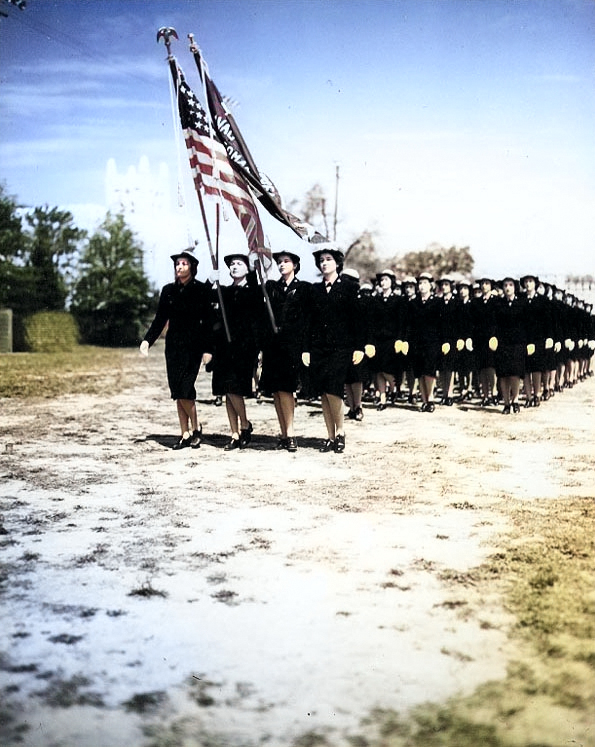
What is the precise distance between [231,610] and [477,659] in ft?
3.94

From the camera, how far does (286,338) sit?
29.9ft

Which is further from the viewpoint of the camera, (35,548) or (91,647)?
(35,548)

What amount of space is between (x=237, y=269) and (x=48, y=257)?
2858 cm

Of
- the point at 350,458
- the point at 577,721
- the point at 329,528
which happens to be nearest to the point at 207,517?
the point at 329,528

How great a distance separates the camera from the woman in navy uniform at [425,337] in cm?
1291

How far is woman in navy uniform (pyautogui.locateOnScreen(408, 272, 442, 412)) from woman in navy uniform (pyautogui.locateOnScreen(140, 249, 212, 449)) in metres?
4.55

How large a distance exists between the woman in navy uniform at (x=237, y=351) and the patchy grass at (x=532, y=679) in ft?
15.2

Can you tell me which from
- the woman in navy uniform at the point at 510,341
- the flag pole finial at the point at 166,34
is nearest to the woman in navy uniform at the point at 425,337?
the woman in navy uniform at the point at 510,341

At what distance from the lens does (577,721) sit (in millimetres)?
3145

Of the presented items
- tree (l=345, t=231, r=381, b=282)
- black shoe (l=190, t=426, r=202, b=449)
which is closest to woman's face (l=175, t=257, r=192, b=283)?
black shoe (l=190, t=426, r=202, b=449)

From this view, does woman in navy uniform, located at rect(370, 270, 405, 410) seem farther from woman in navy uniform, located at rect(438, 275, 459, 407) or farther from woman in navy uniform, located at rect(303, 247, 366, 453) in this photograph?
woman in navy uniform, located at rect(303, 247, 366, 453)

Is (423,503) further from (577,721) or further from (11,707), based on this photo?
(11,707)

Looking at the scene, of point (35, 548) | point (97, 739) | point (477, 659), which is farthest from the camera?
point (35, 548)

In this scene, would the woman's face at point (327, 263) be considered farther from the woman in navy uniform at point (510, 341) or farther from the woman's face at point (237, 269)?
the woman in navy uniform at point (510, 341)
